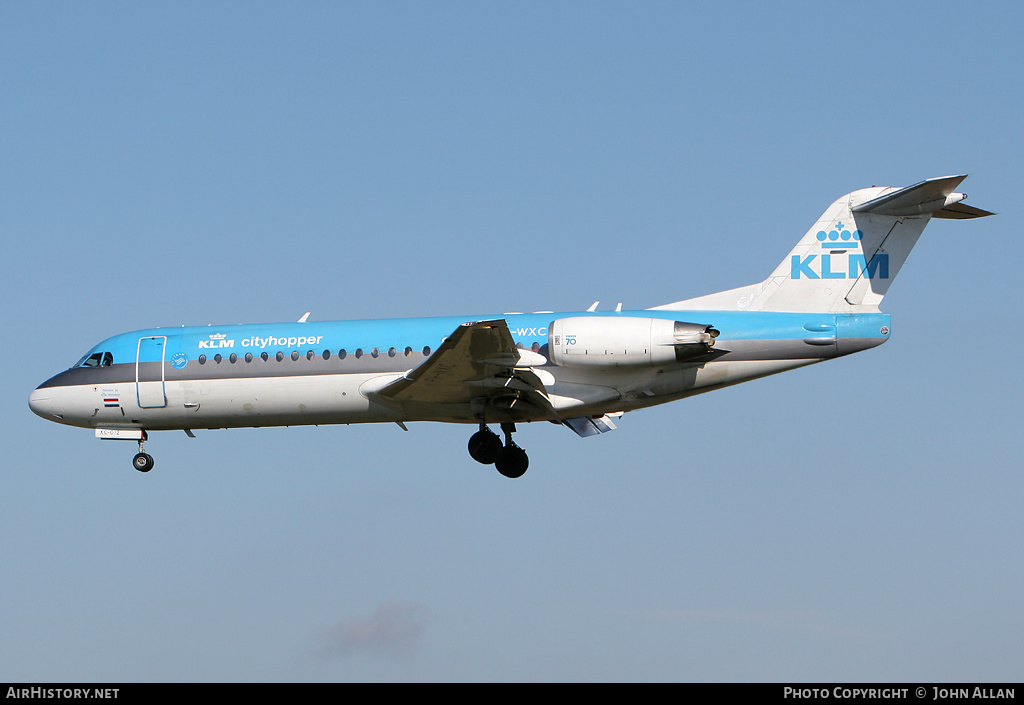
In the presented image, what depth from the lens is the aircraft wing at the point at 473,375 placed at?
2220cm

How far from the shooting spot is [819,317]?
23609 mm

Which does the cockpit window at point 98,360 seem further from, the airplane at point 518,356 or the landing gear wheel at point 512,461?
the landing gear wheel at point 512,461

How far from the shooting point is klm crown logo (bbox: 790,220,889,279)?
24.1 meters

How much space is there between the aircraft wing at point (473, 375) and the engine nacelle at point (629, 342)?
3.01 ft

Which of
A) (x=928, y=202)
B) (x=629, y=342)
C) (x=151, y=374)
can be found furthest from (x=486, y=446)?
(x=928, y=202)

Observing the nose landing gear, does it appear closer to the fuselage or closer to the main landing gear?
the fuselage

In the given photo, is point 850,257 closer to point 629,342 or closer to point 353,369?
point 629,342

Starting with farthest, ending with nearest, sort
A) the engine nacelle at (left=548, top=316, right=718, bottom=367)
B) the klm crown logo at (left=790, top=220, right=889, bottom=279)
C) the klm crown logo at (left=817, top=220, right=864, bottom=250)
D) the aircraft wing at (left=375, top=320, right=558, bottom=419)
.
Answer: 1. the klm crown logo at (left=817, top=220, right=864, bottom=250)
2. the klm crown logo at (left=790, top=220, right=889, bottom=279)
3. the engine nacelle at (left=548, top=316, right=718, bottom=367)
4. the aircraft wing at (left=375, top=320, right=558, bottom=419)

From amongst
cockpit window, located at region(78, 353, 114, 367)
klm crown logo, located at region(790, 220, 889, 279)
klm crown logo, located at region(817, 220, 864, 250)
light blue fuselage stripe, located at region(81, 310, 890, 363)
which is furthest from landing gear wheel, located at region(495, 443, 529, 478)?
cockpit window, located at region(78, 353, 114, 367)

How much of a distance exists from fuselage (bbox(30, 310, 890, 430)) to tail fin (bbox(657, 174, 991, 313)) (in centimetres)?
50

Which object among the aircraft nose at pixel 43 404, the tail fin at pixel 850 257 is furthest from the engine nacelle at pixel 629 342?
the aircraft nose at pixel 43 404
